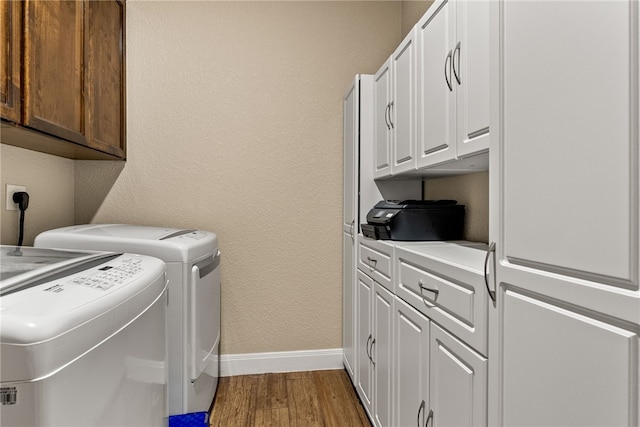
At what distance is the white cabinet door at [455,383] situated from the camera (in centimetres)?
97

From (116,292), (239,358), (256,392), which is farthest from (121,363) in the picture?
(239,358)

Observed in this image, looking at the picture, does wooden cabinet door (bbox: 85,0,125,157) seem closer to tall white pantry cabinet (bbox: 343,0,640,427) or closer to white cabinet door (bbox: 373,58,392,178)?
white cabinet door (bbox: 373,58,392,178)

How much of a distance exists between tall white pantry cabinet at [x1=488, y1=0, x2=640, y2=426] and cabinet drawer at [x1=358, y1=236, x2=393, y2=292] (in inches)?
30.2

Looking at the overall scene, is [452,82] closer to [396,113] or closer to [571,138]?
[396,113]

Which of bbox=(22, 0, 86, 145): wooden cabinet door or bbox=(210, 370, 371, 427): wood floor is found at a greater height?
bbox=(22, 0, 86, 145): wooden cabinet door

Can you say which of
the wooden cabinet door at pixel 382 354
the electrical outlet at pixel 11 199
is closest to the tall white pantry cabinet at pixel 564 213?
the wooden cabinet door at pixel 382 354

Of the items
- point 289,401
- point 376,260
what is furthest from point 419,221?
point 289,401

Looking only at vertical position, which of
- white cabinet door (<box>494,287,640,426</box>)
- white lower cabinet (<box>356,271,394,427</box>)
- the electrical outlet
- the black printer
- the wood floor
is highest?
the electrical outlet

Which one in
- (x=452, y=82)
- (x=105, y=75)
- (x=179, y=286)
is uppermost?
(x=105, y=75)

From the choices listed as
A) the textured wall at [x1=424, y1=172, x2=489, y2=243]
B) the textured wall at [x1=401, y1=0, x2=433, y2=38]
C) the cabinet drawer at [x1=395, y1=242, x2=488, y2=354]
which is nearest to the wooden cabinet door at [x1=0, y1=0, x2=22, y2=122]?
the cabinet drawer at [x1=395, y1=242, x2=488, y2=354]

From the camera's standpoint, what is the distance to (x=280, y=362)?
8.50 ft

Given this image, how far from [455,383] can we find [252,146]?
1878 millimetres

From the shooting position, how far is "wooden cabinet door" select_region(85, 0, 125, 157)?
75.2 inches

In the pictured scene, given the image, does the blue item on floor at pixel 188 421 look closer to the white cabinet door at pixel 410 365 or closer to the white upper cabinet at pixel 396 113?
the white cabinet door at pixel 410 365
